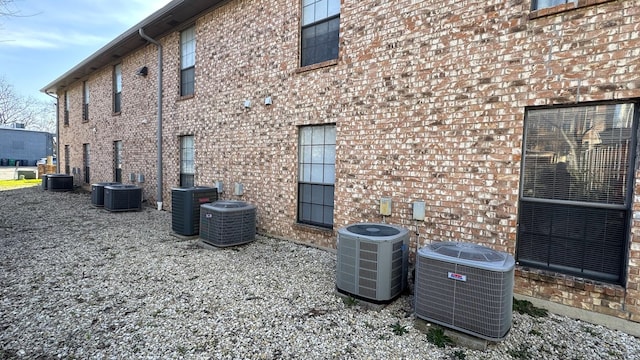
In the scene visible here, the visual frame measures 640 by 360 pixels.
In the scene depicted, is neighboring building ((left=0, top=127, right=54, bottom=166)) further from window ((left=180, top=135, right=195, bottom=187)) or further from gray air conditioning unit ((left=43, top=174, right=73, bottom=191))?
window ((left=180, top=135, right=195, bottom=187))

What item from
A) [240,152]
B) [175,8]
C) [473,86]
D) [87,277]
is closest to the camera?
[473,86]

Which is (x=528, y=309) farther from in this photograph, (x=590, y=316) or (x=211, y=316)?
(x=211, y=316)

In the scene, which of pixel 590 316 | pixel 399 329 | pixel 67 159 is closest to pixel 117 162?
pixel 67 159

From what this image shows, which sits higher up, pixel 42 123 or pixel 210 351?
pixel 42 123

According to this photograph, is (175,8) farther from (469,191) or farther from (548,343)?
(548,343)

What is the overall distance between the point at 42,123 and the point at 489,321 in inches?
2500

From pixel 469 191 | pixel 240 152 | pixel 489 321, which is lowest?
pixel 489 321

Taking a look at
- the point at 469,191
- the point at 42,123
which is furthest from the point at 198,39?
the point at 42,123

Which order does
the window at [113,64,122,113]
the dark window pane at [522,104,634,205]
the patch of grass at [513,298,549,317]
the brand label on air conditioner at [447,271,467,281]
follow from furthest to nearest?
the window at [113,64,122,113] → the patch of grass at [513,298,549,317] → the dark window pane at [522,104,634,205] → the brand label on air conditioner at [447,271,467,281]

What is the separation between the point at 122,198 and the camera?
9477 millimetres

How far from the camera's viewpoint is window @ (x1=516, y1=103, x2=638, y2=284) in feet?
10.6

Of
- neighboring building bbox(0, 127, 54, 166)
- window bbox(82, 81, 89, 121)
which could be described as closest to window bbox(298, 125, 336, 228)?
window bbox(82, 81, 89, 121)

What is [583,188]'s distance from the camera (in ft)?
11.2

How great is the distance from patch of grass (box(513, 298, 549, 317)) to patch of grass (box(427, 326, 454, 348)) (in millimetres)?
1243
